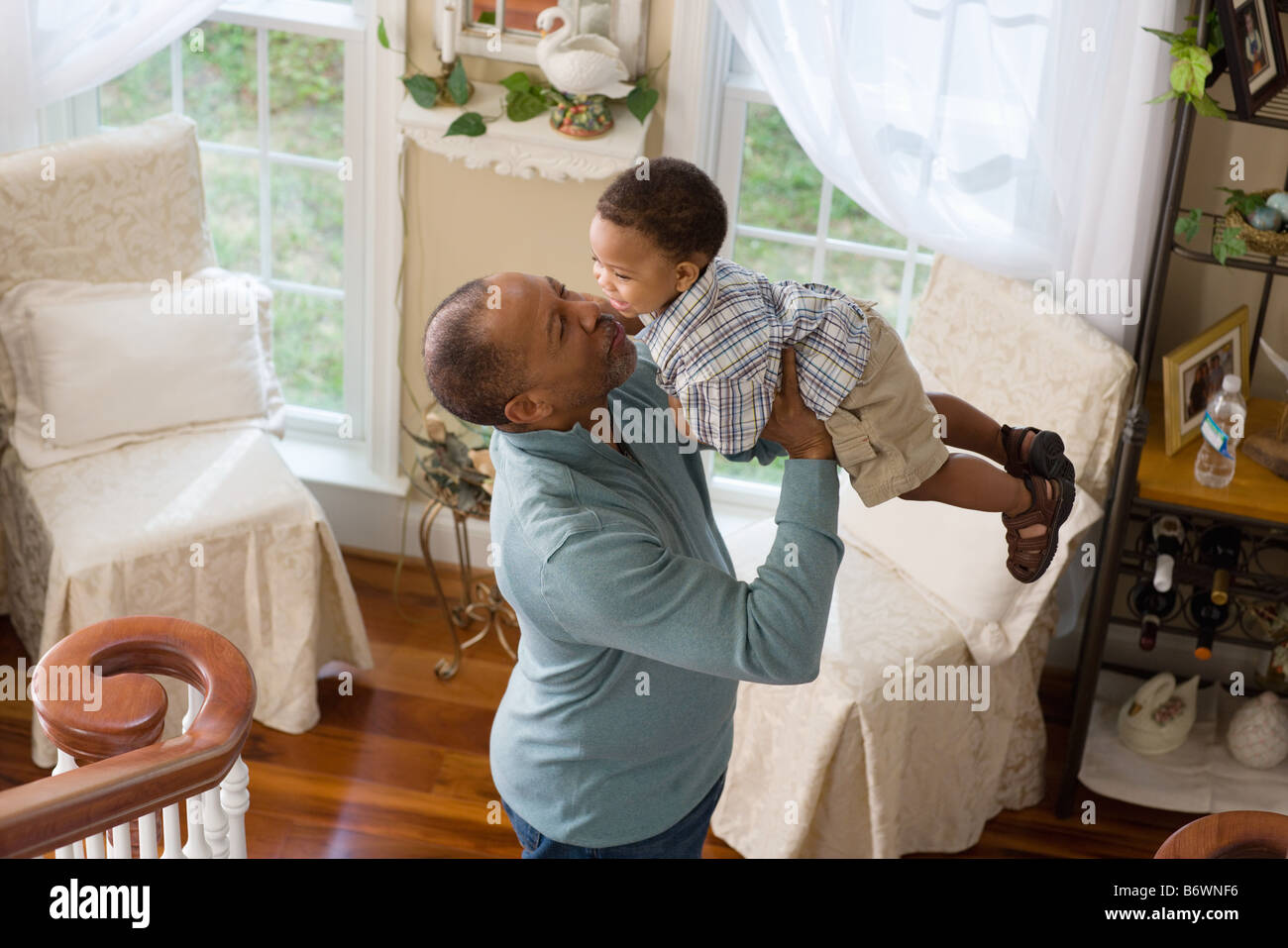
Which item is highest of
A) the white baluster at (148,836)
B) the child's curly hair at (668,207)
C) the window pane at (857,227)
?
the child's curly hair at (668,207)

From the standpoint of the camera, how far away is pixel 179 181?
10.3 ft

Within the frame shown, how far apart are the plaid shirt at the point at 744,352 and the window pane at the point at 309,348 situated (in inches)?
84.9

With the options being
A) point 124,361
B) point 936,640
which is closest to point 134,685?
point 936,640

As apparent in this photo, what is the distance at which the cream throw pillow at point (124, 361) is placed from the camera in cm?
297

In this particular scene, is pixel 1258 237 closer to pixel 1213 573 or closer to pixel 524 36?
pixel 1213 573

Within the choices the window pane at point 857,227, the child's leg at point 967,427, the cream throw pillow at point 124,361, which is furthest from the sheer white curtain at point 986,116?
the cream throw pillow at point 124,361

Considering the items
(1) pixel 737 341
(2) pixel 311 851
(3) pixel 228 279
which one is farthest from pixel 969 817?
(3) pixel 228 279

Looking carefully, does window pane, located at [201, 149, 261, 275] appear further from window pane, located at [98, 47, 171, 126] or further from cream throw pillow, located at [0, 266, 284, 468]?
cream throw pillow, located at [0, 266, 284, 468]

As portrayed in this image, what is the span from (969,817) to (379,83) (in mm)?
2191

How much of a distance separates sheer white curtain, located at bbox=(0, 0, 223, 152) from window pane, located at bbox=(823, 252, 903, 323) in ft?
A: 5.33

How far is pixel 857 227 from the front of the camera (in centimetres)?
330

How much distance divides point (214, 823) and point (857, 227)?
7.75ft

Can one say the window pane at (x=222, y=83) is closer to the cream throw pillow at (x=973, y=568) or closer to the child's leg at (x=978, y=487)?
the cream throw pillow at (x=973, y=568)
